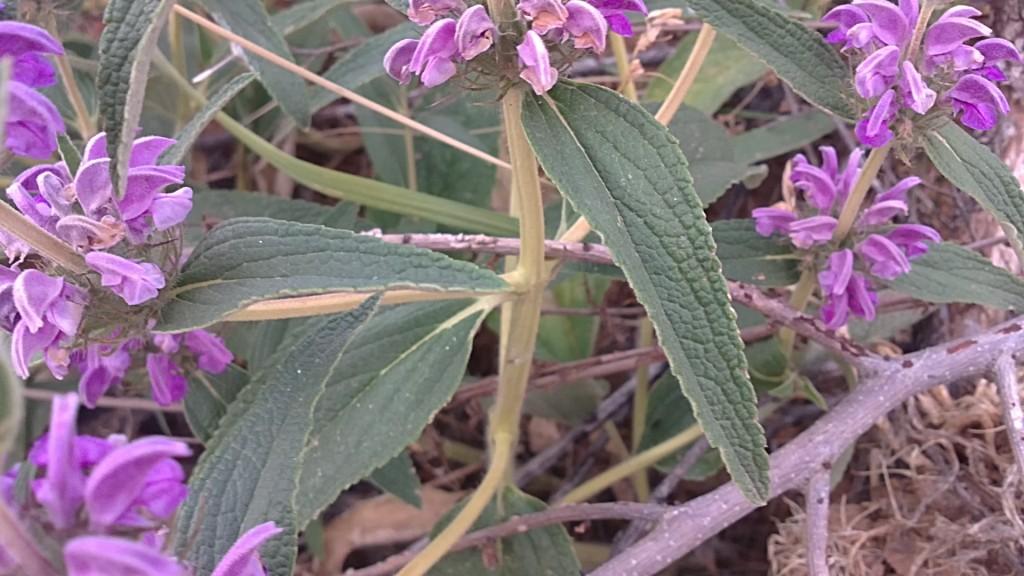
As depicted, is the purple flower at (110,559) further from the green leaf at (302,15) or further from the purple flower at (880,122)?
the green leaf at (302,15)

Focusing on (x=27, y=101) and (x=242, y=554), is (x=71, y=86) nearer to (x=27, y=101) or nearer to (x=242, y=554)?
(x=27, y=101)

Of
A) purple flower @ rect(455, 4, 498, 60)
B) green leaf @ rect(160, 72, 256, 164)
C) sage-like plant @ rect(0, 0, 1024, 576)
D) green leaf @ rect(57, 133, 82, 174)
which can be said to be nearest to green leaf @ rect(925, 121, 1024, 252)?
sage-like plant @ rect(0, 0, 1024, 576)

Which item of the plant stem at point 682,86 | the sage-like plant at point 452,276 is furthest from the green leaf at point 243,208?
the plant stem at point 682,86

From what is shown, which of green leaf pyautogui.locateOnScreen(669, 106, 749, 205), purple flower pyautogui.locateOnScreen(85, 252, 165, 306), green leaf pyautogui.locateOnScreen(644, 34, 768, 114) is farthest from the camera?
green leaf pyautogui.locateOnScreen(644, 34, 768, 114)

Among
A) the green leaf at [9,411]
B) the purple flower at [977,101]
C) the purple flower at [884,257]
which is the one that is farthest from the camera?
the purple flower at [884,257]

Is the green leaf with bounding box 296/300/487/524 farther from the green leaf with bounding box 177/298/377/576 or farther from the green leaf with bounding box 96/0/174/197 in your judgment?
the green leaf with bounding box 96/0/174/197

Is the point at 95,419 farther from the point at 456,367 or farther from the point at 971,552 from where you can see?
the point at 971,552

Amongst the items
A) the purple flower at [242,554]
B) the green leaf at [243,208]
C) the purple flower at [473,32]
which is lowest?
the green leaf at [243,208]
